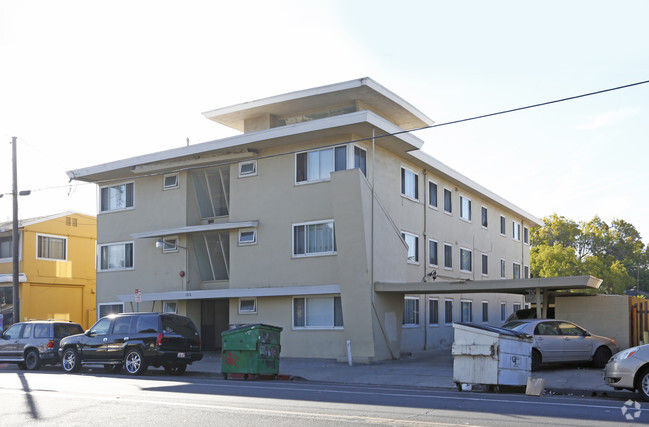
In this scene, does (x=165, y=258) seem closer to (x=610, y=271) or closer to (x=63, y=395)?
(x=63, y=395)

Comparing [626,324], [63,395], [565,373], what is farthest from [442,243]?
[63,395]

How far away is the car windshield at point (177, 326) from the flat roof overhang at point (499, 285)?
6357mm

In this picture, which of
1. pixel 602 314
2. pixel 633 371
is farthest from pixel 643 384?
pixel 602 314

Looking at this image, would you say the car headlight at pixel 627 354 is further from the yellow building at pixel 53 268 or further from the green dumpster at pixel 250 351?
the yellow building at pixel 53 268

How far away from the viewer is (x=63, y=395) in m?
13.7

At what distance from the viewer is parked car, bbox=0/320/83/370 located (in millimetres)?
22875

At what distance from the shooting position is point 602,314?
72.9 ft

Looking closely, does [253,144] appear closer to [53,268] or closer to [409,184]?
[409,184]

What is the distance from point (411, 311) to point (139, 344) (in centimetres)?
A: 1176

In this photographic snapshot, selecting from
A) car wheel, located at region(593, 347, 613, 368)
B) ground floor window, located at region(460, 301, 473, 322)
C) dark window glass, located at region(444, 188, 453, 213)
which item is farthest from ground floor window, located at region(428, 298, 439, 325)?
car wheel, located at region(593, 347, 613, 368)

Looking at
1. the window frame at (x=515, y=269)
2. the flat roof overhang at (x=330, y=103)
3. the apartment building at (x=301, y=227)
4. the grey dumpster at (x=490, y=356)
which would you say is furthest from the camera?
the window frame at (x=515, y=269)

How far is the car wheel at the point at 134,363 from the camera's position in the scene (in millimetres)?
19875

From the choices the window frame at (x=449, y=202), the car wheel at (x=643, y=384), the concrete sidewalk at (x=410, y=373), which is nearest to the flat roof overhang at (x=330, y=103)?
the window frame at (x=449, y=202)

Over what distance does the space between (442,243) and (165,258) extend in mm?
12231
